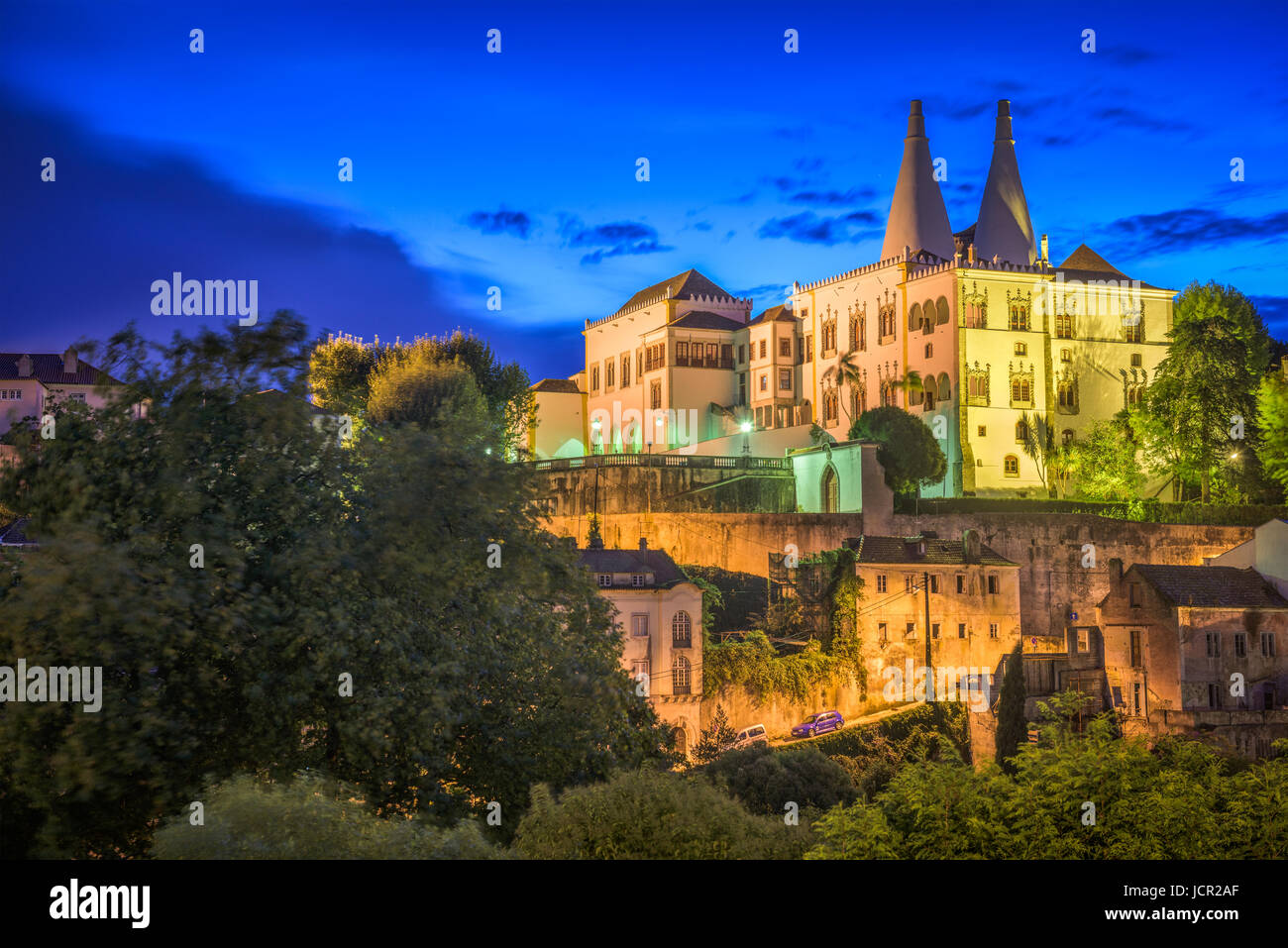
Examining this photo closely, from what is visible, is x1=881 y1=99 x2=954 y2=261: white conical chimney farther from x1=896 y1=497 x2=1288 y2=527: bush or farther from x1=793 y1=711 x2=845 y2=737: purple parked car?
x1=793 y1=711 x2=845 y2=737: purple parked car

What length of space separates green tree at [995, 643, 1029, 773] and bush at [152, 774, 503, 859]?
3123 cm

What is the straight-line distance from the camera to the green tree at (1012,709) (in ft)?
132

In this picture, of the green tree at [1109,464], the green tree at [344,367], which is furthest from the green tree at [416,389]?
the green tree at [1109,464]

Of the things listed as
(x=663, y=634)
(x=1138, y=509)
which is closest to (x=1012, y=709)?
(x=663, y=634)

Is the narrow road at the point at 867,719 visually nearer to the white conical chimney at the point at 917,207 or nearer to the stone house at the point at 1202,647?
the stone house at the point at 1202,647

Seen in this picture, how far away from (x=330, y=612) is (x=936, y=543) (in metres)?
32.7

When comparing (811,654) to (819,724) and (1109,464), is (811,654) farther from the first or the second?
(1109,464)

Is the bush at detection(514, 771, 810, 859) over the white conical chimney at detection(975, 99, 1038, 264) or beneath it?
beneath

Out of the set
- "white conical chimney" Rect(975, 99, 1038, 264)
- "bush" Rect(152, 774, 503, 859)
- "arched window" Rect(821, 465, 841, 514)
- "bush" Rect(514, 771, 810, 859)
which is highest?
"white conical chimney" Rect(975, 99, 1038, 264)

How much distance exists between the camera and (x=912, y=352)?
57844mm

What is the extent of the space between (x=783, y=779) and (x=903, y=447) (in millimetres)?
25465

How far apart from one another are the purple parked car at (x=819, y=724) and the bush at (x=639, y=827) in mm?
26526

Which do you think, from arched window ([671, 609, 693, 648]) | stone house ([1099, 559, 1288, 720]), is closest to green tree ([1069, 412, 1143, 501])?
stone house ([1099, 559, 1288, 720])

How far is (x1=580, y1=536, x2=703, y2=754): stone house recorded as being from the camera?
36.6 metres
